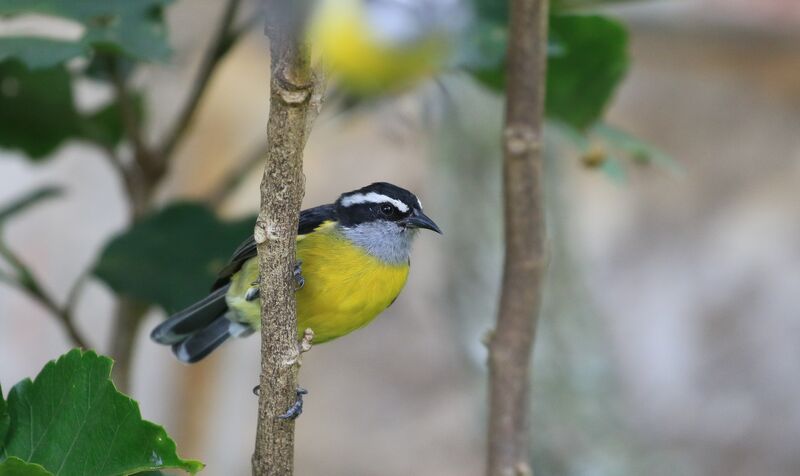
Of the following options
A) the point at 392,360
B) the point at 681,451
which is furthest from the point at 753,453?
the point at 392,360

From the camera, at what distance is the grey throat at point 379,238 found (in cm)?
196

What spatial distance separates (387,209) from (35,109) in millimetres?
909

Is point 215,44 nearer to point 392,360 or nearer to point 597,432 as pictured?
point 597,432

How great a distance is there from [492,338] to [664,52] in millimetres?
5409

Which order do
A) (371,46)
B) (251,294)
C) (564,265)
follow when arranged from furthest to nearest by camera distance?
(564,265), (251,294), (371,46)

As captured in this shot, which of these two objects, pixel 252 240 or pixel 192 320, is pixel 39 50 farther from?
pixel 192 320

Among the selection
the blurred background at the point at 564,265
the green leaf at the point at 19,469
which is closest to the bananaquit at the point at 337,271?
the green leaf at the point at 19,469

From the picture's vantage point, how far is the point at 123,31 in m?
1.84

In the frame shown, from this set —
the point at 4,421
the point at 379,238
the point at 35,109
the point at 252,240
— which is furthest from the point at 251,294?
the point at 35,109

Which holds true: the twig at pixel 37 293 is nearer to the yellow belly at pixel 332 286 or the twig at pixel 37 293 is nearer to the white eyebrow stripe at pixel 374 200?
the yellow belly at pixel 332 286

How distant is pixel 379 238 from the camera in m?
1.97

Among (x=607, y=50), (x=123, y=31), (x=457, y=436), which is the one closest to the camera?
(x=123, y=31)

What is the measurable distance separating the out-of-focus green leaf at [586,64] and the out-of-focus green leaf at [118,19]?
0.72 meters

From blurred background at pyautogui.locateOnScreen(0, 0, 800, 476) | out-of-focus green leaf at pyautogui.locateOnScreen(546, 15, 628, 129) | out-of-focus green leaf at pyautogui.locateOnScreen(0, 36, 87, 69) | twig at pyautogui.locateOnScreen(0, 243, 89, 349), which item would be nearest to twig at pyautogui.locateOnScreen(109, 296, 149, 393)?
twig at pyautogui.locateOnScreen(0, 243, 89, 349)
